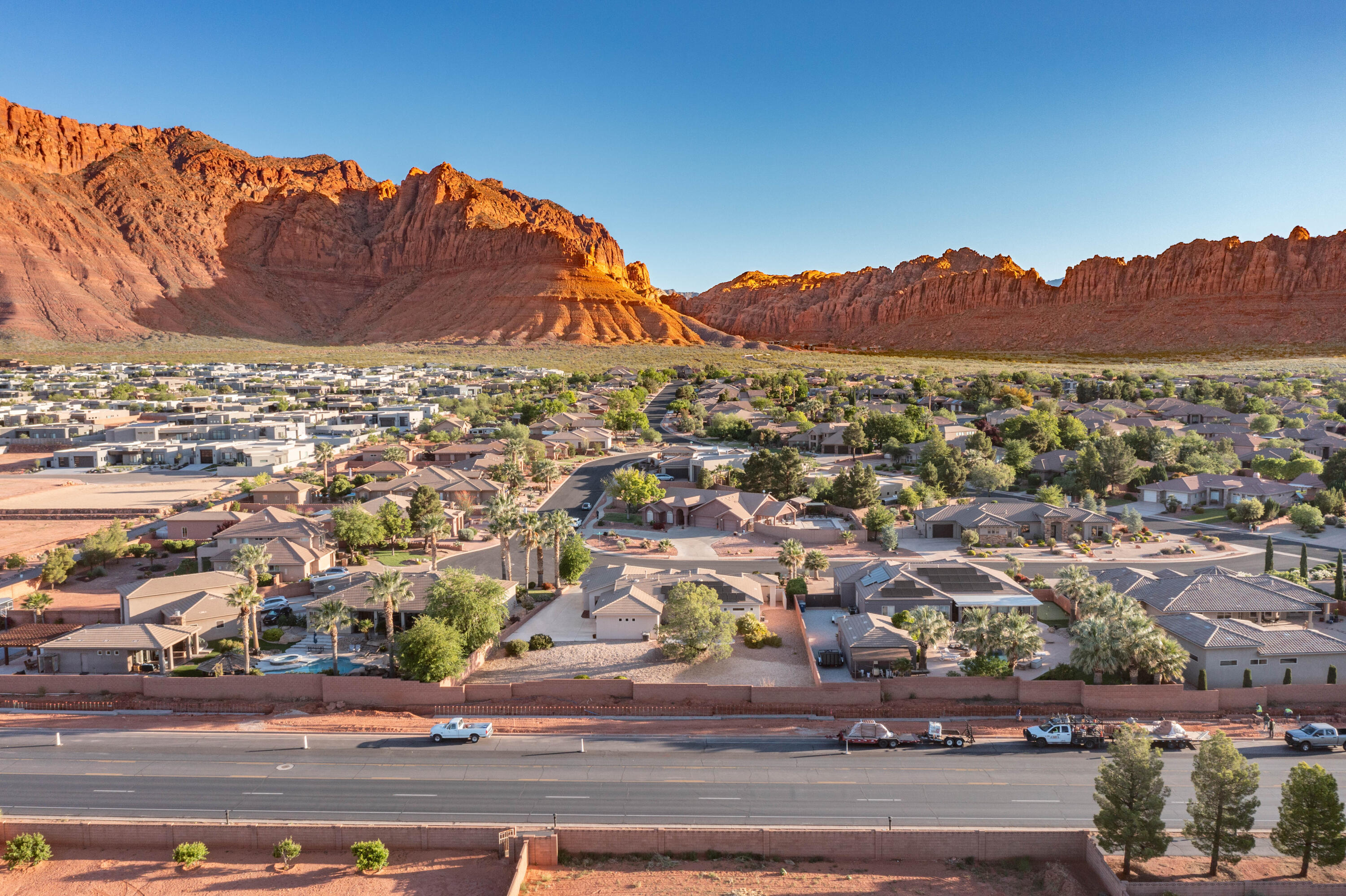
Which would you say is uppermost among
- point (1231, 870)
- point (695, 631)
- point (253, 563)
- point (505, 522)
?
point (505, 522)

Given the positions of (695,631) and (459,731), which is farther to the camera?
(695,631)

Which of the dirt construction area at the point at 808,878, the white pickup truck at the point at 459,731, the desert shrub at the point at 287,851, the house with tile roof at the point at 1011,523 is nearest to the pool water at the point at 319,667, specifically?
the white pickup truck at the point at 459,731

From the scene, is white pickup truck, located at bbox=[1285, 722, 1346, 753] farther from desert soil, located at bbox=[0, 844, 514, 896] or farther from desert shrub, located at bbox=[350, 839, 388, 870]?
desert shrub, located at bbox=[350, 839, 388, 870]

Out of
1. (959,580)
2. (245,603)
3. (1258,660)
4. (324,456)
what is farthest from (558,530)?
(324,456)

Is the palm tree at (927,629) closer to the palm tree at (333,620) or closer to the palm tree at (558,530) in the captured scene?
the palm tree at (558,530)

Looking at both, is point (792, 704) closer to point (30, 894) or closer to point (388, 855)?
point (388, 855)

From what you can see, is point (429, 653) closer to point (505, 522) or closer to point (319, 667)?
point (319, 667)
